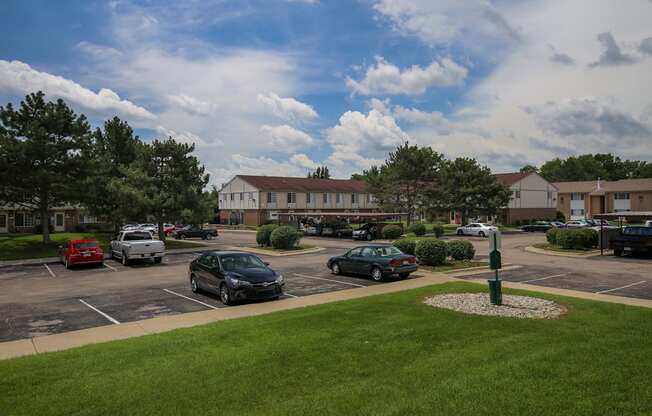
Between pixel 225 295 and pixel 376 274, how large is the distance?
629cm

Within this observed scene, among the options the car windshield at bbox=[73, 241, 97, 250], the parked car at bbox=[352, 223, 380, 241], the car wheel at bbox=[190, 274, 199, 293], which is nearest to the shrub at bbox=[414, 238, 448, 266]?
the car wheel at bbox=[190, 274, 199, 293]

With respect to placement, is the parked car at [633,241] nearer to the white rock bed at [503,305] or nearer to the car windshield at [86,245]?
the white rock bed at [503,305]

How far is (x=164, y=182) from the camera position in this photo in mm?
35094

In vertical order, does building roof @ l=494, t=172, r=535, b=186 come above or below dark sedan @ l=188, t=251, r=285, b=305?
above

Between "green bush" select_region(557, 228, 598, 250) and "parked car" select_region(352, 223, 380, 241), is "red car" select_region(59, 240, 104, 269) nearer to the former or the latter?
"parked car" select_region(352, 223, 380, 241)

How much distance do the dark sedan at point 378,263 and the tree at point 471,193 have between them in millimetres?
37692

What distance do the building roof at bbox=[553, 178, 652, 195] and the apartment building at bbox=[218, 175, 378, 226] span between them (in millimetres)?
35685

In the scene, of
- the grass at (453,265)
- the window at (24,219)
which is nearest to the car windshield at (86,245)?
the grass at (453,265)

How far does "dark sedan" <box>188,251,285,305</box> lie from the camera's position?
13820mm

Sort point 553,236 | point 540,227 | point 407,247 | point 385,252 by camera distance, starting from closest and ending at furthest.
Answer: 1. point 385,252
2. point 407,247
3. point 553,236
4. point 540,227

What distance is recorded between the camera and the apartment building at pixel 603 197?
73.2 meters

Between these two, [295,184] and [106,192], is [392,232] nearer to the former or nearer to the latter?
[106,192]

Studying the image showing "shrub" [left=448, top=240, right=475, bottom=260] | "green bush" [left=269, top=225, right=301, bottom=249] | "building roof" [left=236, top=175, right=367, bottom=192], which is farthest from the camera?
"building roof" [left=236, top=175, right=367, bottom=192]

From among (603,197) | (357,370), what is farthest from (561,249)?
(603,197)
